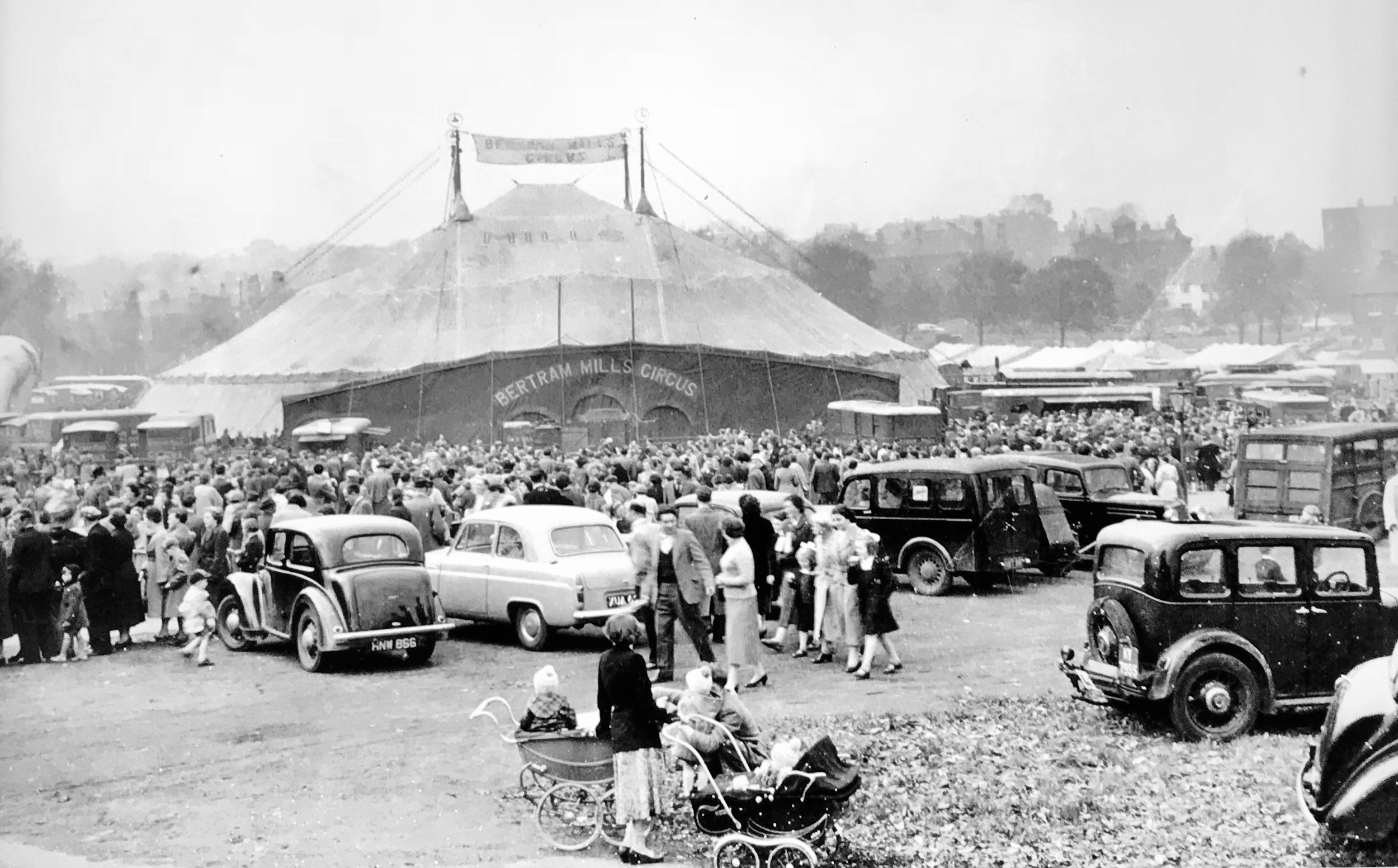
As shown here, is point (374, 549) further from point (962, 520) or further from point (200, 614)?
point (962, 520)

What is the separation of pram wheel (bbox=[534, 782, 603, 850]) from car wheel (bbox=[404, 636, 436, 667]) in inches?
118

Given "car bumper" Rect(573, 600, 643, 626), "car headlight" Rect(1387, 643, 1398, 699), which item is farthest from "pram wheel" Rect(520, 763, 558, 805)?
"car headlight" Rect(1387, 643, 1398, 699)

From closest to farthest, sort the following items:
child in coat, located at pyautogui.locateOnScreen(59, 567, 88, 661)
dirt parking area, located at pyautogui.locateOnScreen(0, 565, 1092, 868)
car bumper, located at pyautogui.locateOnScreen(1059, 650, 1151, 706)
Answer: dirt parking area, located at pyautogui.locateOnScreen(0, 565, 1092, 868)
car bumper, located at pyautogui.locateOnScreen(1059, 650, 1151, 706)
child in coat, located at pyautogui.locateOnScreen(59, 567, 88, 661)

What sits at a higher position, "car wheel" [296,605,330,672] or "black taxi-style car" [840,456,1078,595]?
"black taxi-style car" [840,456,1078,595]

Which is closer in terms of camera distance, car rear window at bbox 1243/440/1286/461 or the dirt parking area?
the dirt parking area

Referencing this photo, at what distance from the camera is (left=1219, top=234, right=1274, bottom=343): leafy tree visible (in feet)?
33.4

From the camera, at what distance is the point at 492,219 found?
1386cm

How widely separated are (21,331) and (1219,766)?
8.81 meters

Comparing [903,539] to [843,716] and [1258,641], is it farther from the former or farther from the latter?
[1258,641]

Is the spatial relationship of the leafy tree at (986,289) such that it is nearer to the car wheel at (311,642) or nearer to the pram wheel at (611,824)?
the car wheel at (311,642)

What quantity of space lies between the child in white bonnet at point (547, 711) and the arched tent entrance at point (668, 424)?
9414mm

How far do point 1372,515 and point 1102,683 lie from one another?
3.69m

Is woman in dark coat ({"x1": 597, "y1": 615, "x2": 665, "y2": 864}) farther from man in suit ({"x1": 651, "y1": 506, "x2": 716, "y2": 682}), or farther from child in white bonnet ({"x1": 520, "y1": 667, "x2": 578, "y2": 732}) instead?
man in suit ({"x1": 651, "y1": 506, "x2": 716, "y2": 682})

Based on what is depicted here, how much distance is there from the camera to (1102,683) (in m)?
7.70
